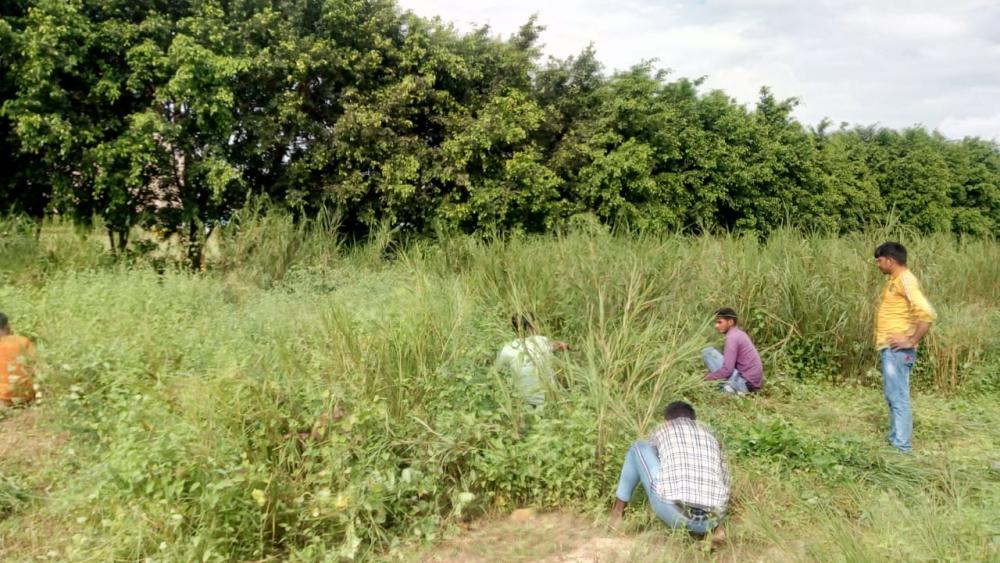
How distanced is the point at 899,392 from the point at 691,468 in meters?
2.36

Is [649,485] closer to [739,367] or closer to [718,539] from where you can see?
[718,539]

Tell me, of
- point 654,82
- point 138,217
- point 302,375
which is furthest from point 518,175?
point 302,375

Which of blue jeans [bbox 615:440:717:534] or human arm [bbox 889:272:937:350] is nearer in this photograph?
blue jeans [bbox 615:440:717:534]

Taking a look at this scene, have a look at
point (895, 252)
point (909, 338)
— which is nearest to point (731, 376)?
point (909, 338)

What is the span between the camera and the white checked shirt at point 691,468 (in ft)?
11.1

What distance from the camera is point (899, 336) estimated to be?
4.80m

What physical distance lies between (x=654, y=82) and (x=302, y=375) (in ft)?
34.0

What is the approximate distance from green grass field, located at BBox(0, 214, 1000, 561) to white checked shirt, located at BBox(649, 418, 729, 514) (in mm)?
237

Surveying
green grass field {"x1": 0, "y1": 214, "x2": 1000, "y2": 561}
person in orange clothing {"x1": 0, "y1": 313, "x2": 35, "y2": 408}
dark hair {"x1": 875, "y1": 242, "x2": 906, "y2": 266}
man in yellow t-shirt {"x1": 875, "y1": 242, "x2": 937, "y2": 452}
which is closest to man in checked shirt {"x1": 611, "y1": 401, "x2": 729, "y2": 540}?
green grass field {"x1": 0, "y1": 214, "x2": 1000, "y2": 561}

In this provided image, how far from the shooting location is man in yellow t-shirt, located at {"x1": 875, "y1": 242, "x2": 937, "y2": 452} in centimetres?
477

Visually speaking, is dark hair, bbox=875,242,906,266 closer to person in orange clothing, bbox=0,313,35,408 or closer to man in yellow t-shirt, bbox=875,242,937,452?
man in yellow t-shirt, bbox=875,242,937,452

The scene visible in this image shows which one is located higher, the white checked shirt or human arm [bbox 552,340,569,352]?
human arm [bbox 552,340,569,352]

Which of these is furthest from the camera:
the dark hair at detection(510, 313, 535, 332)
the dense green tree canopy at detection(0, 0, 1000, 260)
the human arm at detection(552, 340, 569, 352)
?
the dense green tree canopy at detection(0, 0, 1000, 260)

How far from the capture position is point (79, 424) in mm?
4234
